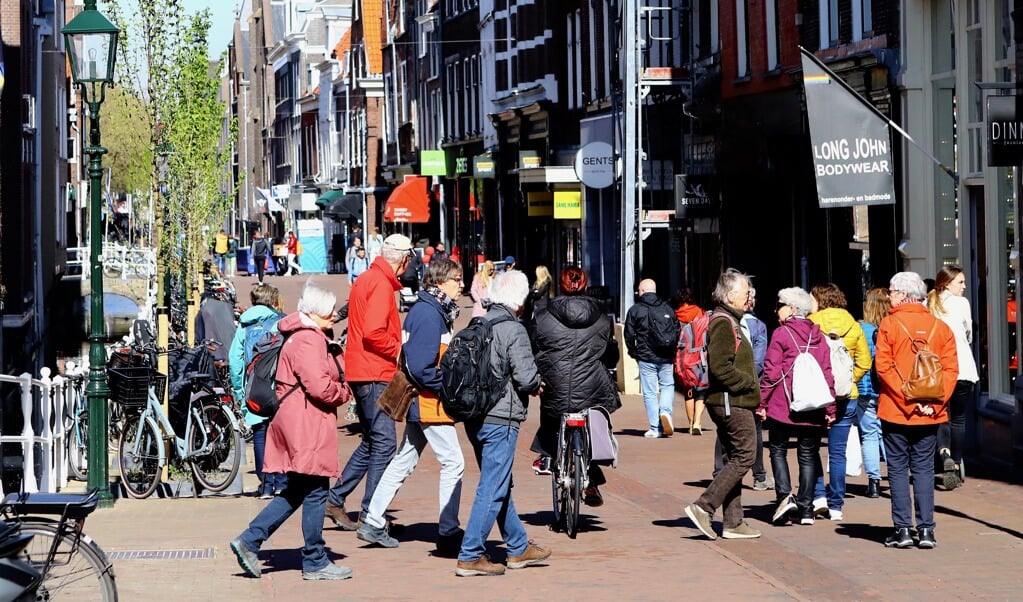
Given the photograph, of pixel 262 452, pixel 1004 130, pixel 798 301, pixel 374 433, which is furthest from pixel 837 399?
pixel 262 452

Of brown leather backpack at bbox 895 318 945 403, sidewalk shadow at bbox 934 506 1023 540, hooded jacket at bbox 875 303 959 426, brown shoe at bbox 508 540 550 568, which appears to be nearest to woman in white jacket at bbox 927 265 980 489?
sidewalk shadow at bbox 934 506 1023 540

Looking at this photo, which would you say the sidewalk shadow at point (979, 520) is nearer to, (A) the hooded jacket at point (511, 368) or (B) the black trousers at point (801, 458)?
(B) the black trousers at point (801, 458)

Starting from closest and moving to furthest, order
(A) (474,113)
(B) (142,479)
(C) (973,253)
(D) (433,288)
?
(D) (433,288)
(B) (142,479)
(C) (973,253)
(A) (474,113)

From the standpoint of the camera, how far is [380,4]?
69.1m

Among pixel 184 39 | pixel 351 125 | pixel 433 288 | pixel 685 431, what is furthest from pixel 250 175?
pixel 433 288

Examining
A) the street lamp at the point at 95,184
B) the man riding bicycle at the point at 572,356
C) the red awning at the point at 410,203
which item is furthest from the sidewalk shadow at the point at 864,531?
the red awning at the point at 410,203

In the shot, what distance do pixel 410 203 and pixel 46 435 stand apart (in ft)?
141

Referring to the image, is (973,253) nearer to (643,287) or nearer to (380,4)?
(643,287)

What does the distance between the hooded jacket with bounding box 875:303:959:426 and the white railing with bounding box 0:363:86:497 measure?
6.51 metres

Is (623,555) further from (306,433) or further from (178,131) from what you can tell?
(178,131)

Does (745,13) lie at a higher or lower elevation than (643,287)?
higher

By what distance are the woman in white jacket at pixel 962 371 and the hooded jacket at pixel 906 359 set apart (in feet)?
9.07

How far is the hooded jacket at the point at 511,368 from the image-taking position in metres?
9.84

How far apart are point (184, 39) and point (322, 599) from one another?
17503 millimetres
